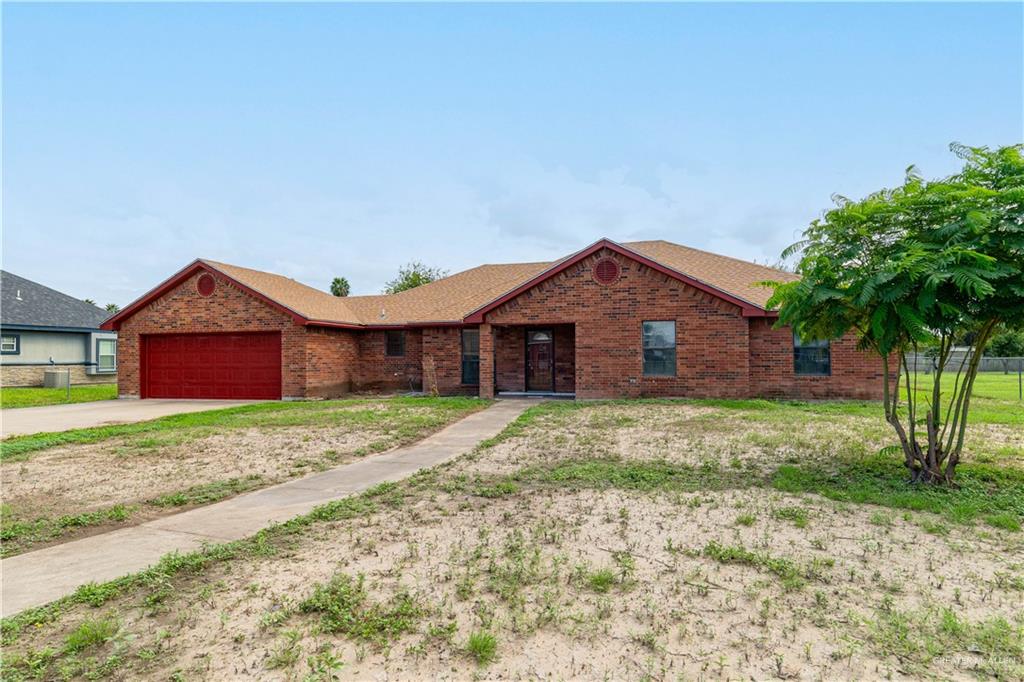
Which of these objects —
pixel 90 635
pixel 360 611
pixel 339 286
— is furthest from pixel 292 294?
pixel 339 286

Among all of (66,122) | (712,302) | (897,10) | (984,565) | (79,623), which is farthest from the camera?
(712,302)

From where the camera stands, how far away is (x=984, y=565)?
160 inches

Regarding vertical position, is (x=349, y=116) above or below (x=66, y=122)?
above

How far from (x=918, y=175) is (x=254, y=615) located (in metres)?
8.17

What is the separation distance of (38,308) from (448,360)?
71.3 feet

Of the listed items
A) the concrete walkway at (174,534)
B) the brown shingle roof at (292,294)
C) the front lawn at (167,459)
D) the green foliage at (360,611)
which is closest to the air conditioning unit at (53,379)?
the brown shingle roof at (292,294)

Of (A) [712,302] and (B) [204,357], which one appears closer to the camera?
(A) [712,302]

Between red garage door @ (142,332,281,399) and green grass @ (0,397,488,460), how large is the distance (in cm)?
278

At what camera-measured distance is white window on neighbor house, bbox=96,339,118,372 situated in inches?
1089

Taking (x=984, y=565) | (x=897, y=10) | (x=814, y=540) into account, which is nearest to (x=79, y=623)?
(x=814, y=540)

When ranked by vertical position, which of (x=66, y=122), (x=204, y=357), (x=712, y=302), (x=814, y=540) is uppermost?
(x=66, y=122)

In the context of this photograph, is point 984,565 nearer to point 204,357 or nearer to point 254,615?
point 254,615

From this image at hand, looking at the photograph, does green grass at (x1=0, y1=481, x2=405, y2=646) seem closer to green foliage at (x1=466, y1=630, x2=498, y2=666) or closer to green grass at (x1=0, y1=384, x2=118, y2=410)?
green foliage at (x1=466, y1=630, x2=498, y2=666)

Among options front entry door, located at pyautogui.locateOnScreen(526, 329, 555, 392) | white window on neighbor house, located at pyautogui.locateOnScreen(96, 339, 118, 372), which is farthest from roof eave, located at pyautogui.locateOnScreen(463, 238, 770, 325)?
white window on neighbor house, located at pyautogui.locateOnScreen(96, 339, 118, 372)
